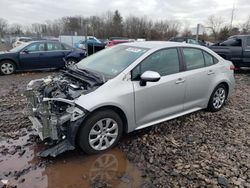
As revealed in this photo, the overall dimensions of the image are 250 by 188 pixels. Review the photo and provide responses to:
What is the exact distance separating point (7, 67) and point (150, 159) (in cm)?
844

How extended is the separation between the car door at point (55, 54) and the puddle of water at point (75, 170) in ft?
23.9

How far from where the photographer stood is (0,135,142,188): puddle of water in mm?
2969

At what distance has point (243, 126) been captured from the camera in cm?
466

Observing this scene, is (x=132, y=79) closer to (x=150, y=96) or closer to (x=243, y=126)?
(x=150, y=96)

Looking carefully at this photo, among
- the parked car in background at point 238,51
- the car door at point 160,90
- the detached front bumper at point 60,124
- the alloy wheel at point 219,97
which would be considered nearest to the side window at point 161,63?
the car door at point 160,90

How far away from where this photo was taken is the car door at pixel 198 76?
4.46m

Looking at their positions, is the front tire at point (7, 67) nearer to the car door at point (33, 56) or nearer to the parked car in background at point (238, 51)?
the car door at point (33, 56)

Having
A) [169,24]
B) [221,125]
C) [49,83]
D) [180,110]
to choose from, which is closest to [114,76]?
[49,83]

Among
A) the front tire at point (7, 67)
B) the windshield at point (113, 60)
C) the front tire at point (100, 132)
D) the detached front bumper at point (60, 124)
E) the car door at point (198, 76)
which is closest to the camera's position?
the detached front bumper at point (60, 124)

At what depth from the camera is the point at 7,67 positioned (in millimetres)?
9844

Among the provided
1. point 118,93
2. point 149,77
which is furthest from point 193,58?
point 118,93

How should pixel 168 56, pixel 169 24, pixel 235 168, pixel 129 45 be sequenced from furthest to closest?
pixel 169 24 → pixel 129 45 → pixel 168 56 → pixel 235 168

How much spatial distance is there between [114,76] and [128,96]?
38 cm

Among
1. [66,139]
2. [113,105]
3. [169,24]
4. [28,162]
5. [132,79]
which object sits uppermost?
[169,24]
